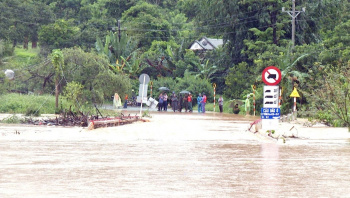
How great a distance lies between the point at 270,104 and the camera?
2452 centimetres

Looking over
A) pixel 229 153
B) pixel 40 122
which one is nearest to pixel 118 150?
pixel 229 153

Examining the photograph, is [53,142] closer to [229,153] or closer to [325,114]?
Result: [229,153]

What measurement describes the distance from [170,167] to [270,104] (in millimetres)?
10691

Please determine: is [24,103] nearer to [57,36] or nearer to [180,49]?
[180,49]

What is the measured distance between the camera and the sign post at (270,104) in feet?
79.9

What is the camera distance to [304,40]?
63.6 metres

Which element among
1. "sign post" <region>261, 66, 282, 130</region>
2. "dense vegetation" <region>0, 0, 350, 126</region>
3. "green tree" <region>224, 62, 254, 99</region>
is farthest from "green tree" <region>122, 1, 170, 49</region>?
"sign post" <region>261, 66, 282, 130</region>

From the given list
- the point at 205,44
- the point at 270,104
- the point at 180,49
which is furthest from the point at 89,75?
the point at 205,44

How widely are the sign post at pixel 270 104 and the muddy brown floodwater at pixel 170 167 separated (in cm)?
157

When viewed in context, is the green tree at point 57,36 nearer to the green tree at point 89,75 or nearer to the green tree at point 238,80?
the green tree at point 238,80

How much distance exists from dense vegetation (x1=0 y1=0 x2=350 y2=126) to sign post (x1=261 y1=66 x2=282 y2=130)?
3599 mm

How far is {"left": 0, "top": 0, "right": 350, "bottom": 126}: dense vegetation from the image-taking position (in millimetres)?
43125

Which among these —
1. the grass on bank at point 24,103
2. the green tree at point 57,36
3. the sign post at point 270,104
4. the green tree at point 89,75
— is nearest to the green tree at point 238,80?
the green tree at point 89,75

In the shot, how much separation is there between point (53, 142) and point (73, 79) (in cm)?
2250
